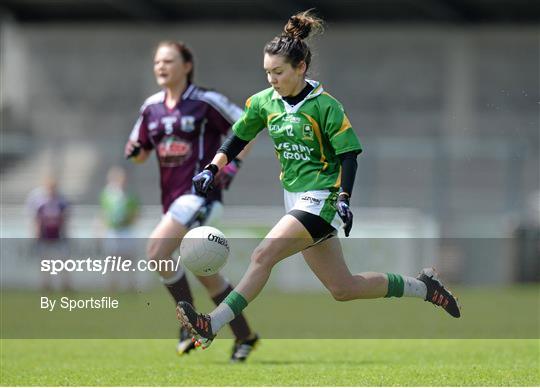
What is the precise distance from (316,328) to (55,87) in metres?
17.9

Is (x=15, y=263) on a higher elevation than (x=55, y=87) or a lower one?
lower

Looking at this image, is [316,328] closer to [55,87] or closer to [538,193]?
[538,193]

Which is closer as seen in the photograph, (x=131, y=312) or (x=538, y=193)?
(x=131, y=312)

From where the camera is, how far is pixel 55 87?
95.2 ft

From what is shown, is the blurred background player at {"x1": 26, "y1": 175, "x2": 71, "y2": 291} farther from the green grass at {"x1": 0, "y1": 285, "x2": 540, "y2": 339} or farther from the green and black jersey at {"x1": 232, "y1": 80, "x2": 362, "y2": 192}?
the green and black jersey at {"x1": 232, "y1": 80, "x2": 362, "y2": 192}

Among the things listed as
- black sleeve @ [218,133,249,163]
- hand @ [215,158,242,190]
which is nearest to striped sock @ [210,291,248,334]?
black sleeve @ [218,133,249,163]

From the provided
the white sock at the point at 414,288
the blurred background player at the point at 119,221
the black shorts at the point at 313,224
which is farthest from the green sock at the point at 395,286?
the blurred background player at the point at 119,221

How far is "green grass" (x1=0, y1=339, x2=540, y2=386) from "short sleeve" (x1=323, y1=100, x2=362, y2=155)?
4.78 ft

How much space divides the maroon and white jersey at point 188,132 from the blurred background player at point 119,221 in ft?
32.1

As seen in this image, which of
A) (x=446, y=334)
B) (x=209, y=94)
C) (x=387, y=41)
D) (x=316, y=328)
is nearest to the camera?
(x=209, y=94)

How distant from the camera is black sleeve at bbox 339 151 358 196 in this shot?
6.94 m

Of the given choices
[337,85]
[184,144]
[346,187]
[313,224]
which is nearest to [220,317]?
[313,224]

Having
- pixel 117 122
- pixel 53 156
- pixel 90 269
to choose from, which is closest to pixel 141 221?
pixel 90 269

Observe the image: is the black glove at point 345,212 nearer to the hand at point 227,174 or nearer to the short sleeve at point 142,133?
the hand at point 227,174
